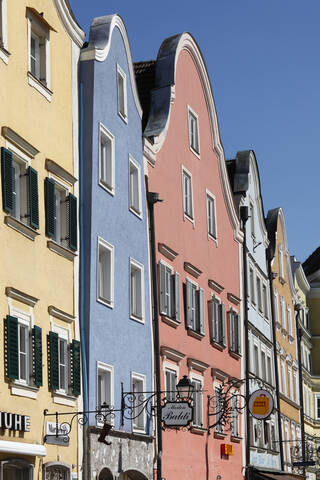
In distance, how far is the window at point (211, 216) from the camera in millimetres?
37781

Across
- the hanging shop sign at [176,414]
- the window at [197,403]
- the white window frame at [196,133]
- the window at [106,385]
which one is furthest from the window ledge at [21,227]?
the white window frame at [196,133]

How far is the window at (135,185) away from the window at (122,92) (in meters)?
1.26

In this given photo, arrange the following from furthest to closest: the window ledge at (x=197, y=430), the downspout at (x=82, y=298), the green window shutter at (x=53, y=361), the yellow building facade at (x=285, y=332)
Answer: the yellow building facade at (x=285, y=332)
the window ledge at (x=197, y=430)
the downspout at (x=82, y=298)
the green window shutter at (x=53, y=361)

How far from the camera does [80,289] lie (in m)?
24.7

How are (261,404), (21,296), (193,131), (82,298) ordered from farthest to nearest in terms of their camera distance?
(193,131) < (261,404) < (82,298) < (21,296)

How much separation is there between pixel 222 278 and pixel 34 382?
18200mm

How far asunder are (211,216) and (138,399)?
11.5 meters

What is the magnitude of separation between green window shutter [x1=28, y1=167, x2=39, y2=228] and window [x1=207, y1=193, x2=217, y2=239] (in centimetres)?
1583

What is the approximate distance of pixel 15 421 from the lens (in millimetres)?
20094

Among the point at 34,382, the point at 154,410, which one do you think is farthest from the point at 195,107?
the point at 34,382

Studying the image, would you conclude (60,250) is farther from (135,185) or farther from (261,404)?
(261,404)

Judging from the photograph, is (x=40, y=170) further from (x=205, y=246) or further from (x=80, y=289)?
(x=205, y=246)

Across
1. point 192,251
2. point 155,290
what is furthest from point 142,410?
point 192,251

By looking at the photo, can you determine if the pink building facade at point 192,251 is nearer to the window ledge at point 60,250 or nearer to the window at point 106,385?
the window at point 106,385
